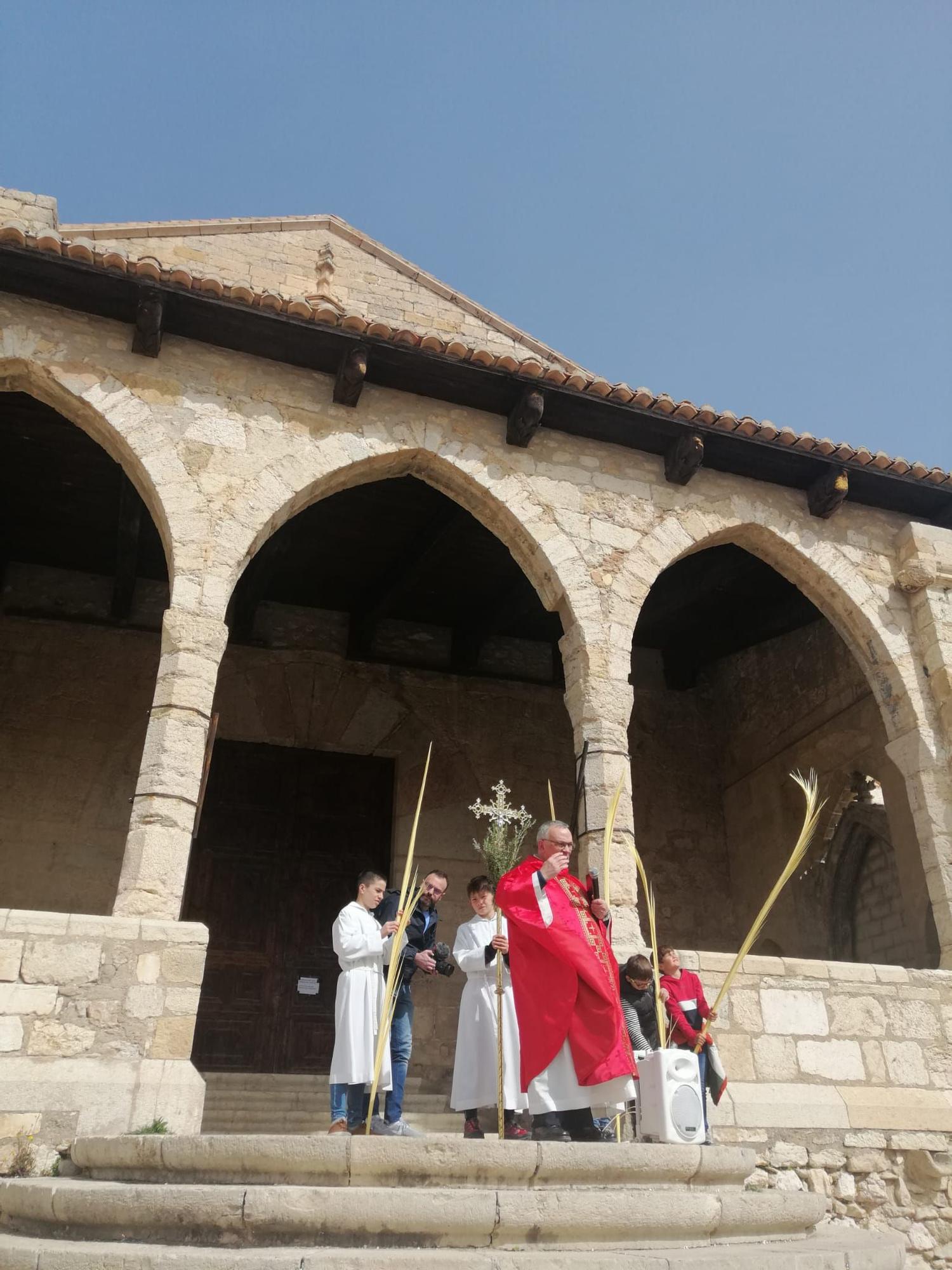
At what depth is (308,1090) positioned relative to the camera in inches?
279

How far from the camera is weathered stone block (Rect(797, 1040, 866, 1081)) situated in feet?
19.2

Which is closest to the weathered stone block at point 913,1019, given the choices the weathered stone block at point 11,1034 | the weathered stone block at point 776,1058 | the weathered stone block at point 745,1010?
the weathered stone block at point 776,1058

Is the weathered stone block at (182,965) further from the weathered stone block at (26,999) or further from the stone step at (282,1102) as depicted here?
the stone step at (282,1102)

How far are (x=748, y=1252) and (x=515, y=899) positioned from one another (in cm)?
171

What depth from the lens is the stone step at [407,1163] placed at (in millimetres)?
3125

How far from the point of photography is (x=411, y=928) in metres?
5.02

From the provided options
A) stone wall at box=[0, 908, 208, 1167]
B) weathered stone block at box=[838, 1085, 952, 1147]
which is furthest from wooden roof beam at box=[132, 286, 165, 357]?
weathered stone block at box=[838, 1085, 952, 1147]

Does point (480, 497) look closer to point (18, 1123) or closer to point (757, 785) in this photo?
point (18, 1123)

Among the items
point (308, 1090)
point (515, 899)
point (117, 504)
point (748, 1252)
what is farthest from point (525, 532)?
point (748, 1252)

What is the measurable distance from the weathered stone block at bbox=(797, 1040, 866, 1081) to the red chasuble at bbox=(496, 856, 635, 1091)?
211 cm

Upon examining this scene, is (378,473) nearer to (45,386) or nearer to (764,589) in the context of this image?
(45,386)

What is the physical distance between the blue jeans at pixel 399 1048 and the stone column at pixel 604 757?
1420mm

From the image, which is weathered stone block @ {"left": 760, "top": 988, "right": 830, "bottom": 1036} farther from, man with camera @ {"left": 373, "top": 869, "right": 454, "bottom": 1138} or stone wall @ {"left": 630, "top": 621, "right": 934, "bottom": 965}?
stone wall @ {"left": 630, "top": 621, "right": 934, "bottom": 965}

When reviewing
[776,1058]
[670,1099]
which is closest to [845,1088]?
[776,1058]
